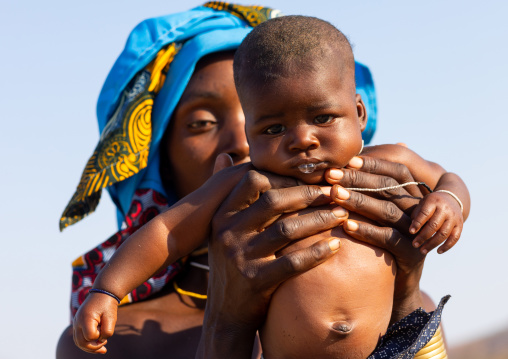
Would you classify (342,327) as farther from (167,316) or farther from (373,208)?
(167,316)

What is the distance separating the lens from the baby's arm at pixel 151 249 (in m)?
2.67

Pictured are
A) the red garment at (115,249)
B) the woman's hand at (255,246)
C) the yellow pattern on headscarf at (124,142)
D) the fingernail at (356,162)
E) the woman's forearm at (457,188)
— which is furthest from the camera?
the yellow pattern on headscarf at (124,142)

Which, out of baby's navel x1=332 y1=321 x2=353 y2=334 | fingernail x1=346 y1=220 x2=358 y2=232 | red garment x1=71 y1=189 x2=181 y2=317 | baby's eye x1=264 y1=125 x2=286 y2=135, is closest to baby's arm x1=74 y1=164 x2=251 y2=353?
baby's eye x1=264 y1=125 x2=286 y2=135

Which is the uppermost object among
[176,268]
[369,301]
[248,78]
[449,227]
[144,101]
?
[144,101]

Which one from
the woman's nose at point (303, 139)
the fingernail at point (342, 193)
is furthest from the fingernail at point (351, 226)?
the woman's nose at point (303, 139)

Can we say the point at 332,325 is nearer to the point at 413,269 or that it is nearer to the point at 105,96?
the point at 413,269

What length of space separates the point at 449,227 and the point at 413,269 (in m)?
0.32

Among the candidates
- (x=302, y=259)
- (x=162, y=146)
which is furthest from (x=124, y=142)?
(x=302, y=259)

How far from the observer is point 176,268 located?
411cm

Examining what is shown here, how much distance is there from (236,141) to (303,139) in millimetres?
1182

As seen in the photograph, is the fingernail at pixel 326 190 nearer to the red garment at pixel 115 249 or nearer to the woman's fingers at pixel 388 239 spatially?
the woman's fingers at pixel 388 239

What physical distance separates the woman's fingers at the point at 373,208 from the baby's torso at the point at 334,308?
125 millimetres

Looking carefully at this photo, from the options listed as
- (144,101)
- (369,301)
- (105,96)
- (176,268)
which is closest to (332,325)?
(369,301)

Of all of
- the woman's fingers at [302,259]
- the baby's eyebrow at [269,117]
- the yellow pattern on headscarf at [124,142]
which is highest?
the yellow pattern on headscarf at [124,142]
